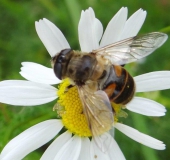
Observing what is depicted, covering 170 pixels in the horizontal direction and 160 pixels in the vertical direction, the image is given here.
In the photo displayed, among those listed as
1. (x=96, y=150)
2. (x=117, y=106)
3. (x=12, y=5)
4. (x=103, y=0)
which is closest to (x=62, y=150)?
(x=96, y=150)

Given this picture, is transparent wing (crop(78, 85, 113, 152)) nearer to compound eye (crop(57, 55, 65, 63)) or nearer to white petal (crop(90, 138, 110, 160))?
compound eye (crop(57, 55, 65, 63))

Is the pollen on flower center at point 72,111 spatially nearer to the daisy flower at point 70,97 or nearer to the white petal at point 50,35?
the daisy flower at point 70,97

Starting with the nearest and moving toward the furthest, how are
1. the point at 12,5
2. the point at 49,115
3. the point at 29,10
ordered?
the point at 49,115
the point at 12,5
the point at 29,10

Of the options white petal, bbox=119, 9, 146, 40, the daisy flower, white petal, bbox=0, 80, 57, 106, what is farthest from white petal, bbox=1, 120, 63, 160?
white petal, bbox=119, 9, 146, 40

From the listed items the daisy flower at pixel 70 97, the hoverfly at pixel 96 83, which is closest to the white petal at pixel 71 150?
the daisy flower at pixel 70 97

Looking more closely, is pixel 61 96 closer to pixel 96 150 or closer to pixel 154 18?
pixel 96 150

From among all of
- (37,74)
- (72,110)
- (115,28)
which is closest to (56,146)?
(72,110)
